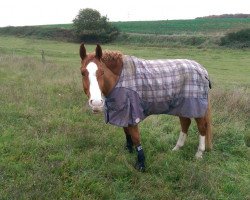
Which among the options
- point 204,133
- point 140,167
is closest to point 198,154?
point 204,133

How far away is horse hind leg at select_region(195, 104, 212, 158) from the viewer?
20.5 ft

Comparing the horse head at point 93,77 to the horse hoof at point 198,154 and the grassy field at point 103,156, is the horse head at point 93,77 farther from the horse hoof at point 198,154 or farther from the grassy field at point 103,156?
the horse hoof at point 198,154

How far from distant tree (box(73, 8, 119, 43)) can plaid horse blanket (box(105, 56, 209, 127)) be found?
143ft

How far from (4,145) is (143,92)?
253cm

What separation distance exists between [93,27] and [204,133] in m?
45.1

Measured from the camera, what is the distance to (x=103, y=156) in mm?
5715

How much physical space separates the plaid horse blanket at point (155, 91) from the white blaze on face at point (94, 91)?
600 millimetres

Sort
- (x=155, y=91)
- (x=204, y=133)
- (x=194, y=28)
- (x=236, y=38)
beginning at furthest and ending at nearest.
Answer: (x=194, y=28)
(x=236, y=38)
(x=204, y=133)
(x=155, y=91)

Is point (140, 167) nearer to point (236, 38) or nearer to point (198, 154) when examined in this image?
point (198, 154)

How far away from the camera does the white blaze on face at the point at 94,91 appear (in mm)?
4566

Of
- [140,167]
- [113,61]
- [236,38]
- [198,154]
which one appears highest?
[113,61]

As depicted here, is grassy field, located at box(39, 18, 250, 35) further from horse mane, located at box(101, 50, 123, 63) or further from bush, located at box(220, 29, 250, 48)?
horse mane, located at box(101, 50, 123, 63)

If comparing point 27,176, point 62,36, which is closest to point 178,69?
point 27,176

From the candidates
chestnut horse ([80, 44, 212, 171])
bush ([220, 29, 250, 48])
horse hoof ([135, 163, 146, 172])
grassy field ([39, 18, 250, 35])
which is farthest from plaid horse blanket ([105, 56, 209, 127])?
grassy field ([39, 18, 250, 35])
